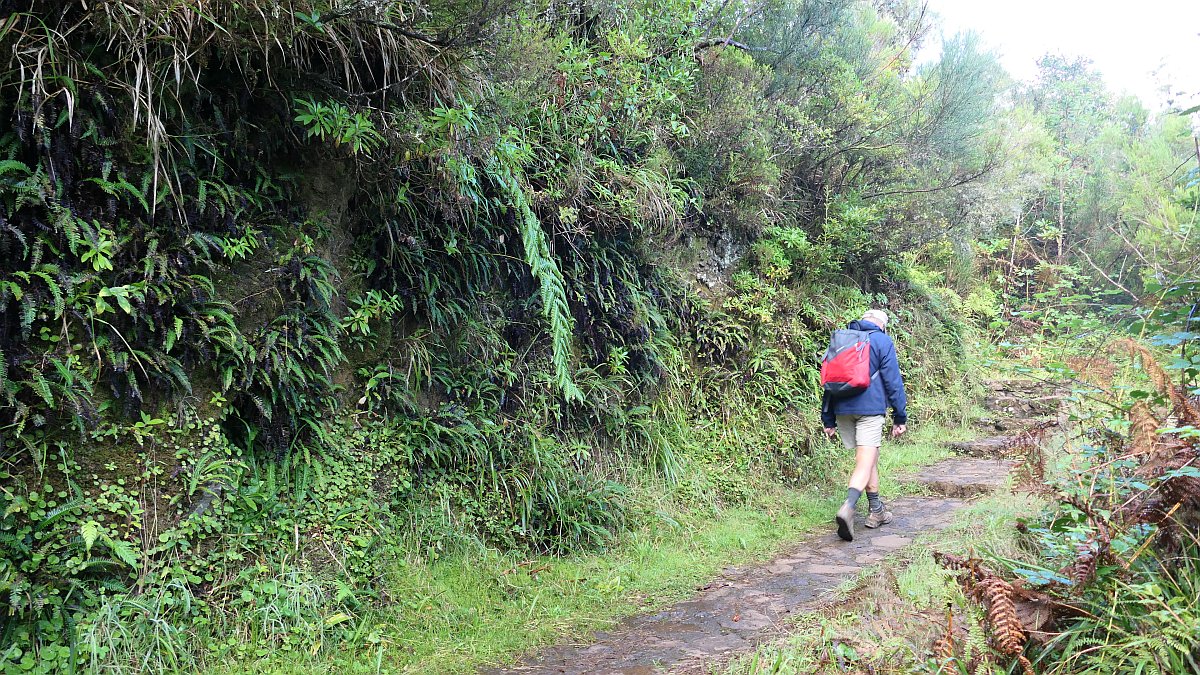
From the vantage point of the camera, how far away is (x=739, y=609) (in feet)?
15.9

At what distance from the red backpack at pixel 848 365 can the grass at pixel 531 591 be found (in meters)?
1.41

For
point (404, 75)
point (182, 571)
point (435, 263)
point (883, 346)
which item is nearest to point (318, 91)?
point (404, 75)

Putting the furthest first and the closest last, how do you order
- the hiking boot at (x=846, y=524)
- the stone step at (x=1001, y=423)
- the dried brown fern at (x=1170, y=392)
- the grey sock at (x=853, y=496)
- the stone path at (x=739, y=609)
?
1. the stone step at (x=1001, y=423)
2. the grey sock at (x=853, y=496)
3. the hiking boot at (x=846, y=524)
4. the stone path at (x=739, y=609)
5. the dried brown fern at (x=1170, y=392)

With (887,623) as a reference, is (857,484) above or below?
below

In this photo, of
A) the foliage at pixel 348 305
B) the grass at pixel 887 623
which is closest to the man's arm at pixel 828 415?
the foliage at pixel 348 305

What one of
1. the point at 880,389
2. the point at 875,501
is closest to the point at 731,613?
the point at 875,501

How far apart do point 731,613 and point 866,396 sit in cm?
277

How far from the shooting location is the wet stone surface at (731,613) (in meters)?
4.05

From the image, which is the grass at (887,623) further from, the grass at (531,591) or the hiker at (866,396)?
the hiker at (866,396)

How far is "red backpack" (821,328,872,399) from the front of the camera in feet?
21.6

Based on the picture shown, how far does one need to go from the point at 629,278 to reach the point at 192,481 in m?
4.43

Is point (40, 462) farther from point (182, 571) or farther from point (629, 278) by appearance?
point (629, 278)

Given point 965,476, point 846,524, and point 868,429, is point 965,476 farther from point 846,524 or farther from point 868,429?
point 846,524

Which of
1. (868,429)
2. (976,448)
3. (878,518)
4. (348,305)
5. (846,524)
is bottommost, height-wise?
(976,448)
